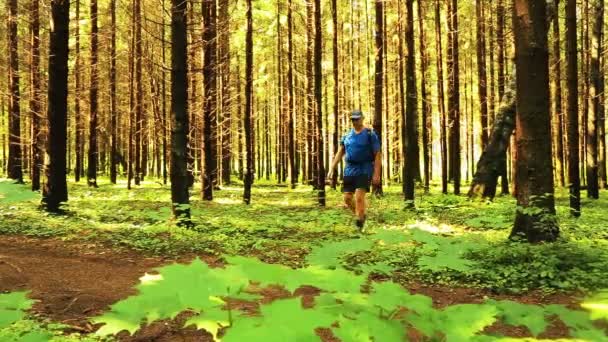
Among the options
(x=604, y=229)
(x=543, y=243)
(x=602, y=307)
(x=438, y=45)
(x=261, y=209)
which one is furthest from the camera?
→ (x=438, y=45)

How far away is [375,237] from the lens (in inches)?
124

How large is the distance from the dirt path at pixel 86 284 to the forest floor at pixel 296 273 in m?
0.02

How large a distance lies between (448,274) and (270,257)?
2.69 meters

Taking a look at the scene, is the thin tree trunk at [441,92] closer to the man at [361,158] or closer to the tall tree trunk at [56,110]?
the man at [361,158]

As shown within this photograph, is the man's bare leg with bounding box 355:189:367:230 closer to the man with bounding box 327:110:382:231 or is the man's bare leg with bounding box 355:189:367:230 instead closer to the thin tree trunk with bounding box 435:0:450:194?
the man with bounding box 327:110:382:231

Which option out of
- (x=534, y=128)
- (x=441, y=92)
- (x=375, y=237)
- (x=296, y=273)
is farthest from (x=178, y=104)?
(x=441, y=92)

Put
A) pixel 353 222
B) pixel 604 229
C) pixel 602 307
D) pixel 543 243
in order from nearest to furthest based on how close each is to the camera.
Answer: pixel 602 307, pixel 543 243, pixel 604 229, pixel 353 222

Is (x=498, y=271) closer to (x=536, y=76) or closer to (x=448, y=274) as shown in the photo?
(x=448, y=274)

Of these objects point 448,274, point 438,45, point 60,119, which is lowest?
point 448,274

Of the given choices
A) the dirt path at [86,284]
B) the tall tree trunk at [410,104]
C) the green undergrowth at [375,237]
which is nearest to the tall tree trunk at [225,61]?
the green undergrowth at [375,237]

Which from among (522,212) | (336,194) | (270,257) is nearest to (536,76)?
(522,212)

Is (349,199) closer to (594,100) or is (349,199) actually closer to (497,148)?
(497,148)

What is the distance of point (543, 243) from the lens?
23.9ft

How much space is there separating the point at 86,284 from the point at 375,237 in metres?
4.20
